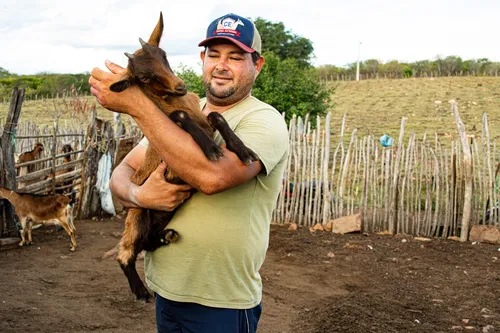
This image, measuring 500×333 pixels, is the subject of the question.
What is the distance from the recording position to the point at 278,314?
5.93 m

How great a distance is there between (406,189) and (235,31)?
7.90 metres

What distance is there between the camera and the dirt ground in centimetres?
551

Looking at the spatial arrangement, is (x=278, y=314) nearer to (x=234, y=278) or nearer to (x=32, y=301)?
(x=32, y=301)

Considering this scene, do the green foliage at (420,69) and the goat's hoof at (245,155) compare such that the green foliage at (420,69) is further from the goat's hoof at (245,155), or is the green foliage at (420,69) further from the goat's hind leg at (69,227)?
the goat's hoof at (245,155)

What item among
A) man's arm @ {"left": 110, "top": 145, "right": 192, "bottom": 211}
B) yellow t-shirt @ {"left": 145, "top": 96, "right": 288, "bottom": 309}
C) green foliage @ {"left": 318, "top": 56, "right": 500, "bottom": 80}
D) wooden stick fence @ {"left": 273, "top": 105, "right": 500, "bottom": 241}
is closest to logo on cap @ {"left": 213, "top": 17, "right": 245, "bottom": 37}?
yellow t-shirt @ {"left": 145, "top": 96, "right": 288, "bottom": 309}

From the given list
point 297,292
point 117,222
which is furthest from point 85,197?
point 297,292

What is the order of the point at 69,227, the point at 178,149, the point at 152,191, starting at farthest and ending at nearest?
the point at 69,227
the point at 152,191
the point at 178,149

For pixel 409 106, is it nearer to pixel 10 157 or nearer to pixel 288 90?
pixel 288 90

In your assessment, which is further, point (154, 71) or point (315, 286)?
point (315, 286)

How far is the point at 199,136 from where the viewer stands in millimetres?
2221

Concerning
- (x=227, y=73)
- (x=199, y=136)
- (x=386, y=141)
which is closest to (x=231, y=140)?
(x=199, y=136)

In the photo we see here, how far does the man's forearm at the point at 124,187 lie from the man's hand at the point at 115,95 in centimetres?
48

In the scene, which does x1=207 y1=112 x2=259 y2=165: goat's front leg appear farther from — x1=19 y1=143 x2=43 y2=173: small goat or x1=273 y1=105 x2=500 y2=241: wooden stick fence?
x1=19 y1=143 x2=43 y2=173: small goat

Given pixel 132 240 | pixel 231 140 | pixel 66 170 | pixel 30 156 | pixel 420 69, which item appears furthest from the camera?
pixel 420 69
